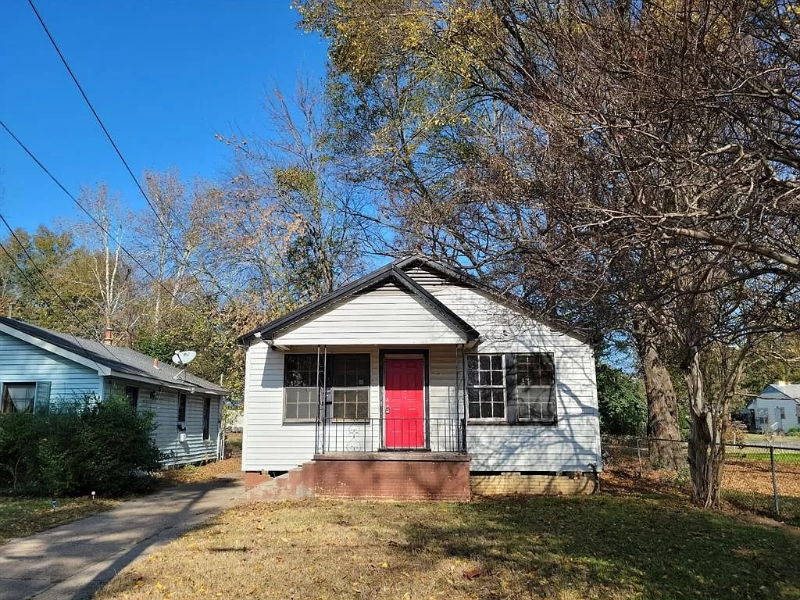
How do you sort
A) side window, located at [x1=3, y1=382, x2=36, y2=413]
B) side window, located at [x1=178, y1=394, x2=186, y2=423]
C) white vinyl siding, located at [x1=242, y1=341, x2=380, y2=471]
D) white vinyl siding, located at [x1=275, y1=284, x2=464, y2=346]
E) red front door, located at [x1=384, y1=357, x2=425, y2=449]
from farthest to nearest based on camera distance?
side window, located at [x1=178, y1=394, x2=186, y2=423] → side window, located at [x1=3, y1=382, x2=36, y2=413] → red front door, located at [x1=384, y1=357, x2=425, y2=449] → white vinyl siding, located at [x1=242, y1=341, x2=380, y2=471] → white vinyl siding, located at [x1=275, y1=284, x2=464, y2=346]

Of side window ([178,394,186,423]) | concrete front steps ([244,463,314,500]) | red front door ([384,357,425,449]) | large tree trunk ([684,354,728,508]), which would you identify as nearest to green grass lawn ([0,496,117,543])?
concrete front steps ([244,463,314,500])

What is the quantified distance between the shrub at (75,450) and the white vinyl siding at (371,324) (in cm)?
413

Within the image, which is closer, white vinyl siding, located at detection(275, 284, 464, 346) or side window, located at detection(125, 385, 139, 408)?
white vinyl siding, located at detection(275, 284, 464, 346)

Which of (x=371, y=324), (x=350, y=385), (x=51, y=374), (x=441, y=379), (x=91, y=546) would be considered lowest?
(x=91, y=546)

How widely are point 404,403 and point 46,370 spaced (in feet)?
30.2

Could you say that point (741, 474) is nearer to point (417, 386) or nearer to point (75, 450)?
point (417, 386)

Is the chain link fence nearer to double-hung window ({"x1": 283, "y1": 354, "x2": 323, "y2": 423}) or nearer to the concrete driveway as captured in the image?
double-hung window ({"x1": 283, "y1": 354, "x2": 323, "y2": 423})

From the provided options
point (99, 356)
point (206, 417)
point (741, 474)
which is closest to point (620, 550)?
point (741, 474)

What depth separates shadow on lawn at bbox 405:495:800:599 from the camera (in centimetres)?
538

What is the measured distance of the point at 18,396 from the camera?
47.3ft

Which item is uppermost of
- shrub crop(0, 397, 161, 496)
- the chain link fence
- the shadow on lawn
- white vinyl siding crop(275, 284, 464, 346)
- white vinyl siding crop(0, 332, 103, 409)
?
white vinyl siding crop(275, 284, 464, 346)

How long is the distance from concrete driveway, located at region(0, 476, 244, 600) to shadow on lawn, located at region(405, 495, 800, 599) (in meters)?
3.40

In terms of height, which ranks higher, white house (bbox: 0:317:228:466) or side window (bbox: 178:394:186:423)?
white house (bbox: 0:317:228:466)

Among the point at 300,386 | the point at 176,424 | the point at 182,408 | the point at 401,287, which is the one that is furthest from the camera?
the point at 182,408
